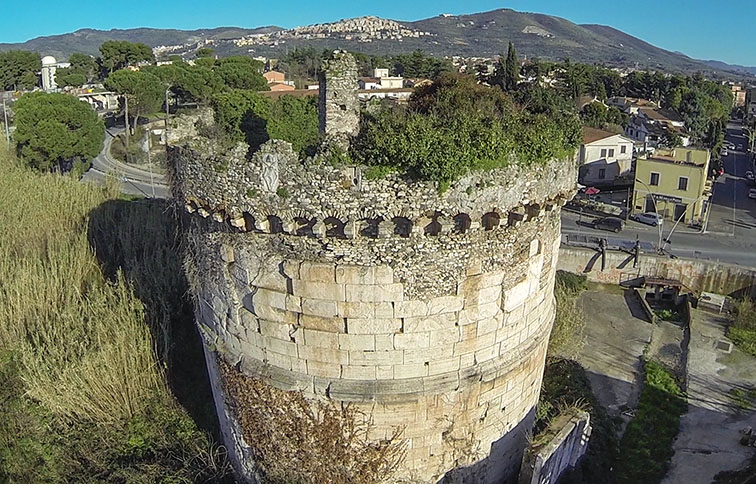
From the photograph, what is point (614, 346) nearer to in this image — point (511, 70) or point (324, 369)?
point (324, 369)

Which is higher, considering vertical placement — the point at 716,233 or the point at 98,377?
→ the point at 98,377

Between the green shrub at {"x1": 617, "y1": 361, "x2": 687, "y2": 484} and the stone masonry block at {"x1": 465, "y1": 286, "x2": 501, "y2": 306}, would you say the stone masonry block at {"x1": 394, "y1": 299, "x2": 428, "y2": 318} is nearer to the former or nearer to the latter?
the stone masonry block at {"x1": 465, "y1": 286, "x2": 501, "y2": 306}

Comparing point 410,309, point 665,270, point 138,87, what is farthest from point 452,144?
point 138,87

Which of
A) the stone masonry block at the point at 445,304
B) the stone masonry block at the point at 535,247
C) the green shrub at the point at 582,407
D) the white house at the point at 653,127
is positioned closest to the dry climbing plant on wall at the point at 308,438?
the stone masonry block at the point at 445,304

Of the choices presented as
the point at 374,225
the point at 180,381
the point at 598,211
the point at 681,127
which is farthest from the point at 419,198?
the point at 681,127

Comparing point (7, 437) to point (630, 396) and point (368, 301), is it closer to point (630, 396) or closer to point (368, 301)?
point (368, 301)

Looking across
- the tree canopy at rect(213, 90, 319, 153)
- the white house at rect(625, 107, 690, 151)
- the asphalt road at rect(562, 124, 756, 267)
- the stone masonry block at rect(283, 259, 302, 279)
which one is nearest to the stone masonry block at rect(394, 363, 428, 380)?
the stone masonry block at rect(283, 259, 302, 279)
